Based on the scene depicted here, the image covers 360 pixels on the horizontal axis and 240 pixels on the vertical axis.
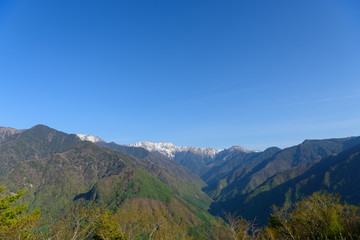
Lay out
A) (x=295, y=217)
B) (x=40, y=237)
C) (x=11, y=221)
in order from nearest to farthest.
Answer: (x=40, y=237) → (x=11, y=221) → (x=295, y=217)

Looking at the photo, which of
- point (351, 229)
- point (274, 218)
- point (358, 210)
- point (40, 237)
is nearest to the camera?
point (40, 237)

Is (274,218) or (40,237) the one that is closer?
(40,237)

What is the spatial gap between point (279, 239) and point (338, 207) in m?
18.7

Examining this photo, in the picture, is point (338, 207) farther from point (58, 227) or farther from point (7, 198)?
point (7, 198)

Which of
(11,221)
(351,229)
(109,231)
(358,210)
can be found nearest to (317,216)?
(351,229)

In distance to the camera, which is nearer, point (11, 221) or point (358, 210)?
point (11, 221)

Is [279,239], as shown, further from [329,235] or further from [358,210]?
[358,210]

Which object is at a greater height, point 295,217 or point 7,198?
point 7,198

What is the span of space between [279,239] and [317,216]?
11678mm

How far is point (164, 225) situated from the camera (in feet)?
163

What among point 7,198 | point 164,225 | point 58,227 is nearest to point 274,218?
point 164,225

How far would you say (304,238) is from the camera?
45.2m

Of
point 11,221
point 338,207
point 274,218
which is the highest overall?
point 11,221

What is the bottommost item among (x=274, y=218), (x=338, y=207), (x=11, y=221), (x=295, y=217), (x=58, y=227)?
(x=274, y=218)
